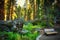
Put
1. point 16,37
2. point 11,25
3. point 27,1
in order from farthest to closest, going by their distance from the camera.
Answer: point 27,1, point 11,25, point 16,37

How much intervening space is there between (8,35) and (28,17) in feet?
27.6

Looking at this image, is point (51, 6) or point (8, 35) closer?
point (8, 35)

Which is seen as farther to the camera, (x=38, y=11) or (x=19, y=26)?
(x=38, y=11)

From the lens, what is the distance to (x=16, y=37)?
8148mm

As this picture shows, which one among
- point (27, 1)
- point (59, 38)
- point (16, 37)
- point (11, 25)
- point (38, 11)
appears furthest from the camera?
point (27, 1)

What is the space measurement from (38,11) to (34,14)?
0.66m

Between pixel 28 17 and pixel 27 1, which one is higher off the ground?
pixel 27 1

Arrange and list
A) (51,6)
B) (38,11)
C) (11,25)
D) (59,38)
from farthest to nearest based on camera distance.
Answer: (38,11) < (51,6) < (11,25) < (59,38)

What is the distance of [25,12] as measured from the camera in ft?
53.8

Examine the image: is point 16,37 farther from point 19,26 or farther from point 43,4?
point 43,4

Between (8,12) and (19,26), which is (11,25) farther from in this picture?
(8,12)

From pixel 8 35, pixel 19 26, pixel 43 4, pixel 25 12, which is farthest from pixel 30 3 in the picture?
pixel 8 35

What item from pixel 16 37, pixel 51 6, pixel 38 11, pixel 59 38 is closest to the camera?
pixel 59 38

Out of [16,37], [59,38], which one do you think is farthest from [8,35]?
[59,38]
